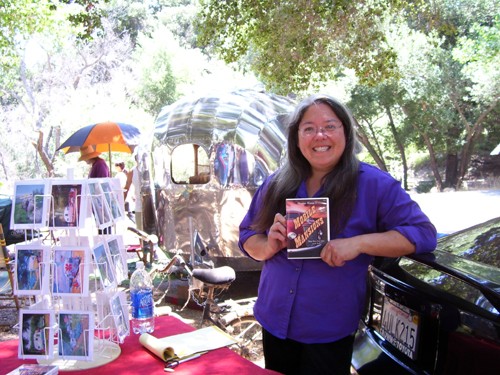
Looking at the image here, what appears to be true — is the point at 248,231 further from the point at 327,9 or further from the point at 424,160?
the point at 424,160

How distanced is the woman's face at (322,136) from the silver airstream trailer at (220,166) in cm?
539

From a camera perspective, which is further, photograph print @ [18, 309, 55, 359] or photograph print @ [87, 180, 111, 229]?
photograph print @ [87, 180, 111, 229]

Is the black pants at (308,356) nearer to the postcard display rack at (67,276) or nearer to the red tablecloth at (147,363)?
the red tablecloth at (147,363)

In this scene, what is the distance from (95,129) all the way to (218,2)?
353cm

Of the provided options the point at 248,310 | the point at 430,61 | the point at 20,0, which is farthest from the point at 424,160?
→ the point at 248,310

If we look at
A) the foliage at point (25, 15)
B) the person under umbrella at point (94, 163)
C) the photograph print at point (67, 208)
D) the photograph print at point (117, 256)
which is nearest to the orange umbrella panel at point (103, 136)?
the person under umbrella at point (94, 163)

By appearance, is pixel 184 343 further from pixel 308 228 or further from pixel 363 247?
pixel 363 247

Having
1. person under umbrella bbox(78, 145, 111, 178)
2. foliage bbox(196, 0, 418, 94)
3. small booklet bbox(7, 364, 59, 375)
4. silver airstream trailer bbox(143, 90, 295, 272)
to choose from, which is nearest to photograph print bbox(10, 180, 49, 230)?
small booklet bbox(7, 364, 59, 375)

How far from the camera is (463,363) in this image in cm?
217

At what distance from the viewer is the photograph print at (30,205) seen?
2287 millimetres

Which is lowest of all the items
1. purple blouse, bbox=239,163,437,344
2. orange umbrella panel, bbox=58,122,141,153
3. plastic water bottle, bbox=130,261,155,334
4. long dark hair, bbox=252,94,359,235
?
plastic water bottle, bbox=130,261,155,334

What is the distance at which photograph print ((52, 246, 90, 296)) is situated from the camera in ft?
7.32

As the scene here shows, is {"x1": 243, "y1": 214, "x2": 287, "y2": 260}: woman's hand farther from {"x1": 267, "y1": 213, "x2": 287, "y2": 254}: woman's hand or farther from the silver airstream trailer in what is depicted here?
the silver airstream trailer

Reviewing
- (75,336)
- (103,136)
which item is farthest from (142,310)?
(103,136)
